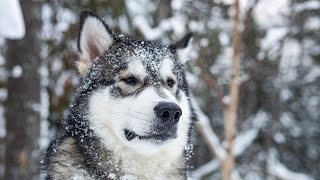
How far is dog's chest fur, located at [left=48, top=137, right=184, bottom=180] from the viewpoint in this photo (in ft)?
12.1

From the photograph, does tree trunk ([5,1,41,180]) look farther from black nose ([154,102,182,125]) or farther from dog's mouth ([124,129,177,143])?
black nose ([154,102,182,125])

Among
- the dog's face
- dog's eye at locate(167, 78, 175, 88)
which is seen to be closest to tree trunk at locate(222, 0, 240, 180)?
the dog's face

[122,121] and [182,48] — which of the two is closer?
[122,121]

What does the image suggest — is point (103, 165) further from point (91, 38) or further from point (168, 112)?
point (91, 38)

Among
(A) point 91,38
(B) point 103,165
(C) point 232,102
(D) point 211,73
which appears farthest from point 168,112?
(D) point 211,73

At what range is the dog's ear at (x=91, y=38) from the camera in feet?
12.9

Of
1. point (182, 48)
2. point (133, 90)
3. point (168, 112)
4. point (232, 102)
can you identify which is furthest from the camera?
point (232, 102)

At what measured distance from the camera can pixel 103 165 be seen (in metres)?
3.70

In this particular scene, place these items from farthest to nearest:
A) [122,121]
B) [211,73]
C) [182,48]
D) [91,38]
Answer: [211,73]
[182,48]
[91,38]
[122,121]

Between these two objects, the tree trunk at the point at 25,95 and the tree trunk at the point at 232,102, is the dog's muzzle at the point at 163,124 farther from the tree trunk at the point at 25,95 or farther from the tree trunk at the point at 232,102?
the tree trunk at the point at 25,95

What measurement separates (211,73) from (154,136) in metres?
3.36

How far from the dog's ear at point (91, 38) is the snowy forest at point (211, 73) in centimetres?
62

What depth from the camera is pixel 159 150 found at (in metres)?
3.70

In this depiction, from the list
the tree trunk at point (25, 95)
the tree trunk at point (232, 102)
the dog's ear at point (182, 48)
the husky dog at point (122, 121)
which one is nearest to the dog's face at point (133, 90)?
the husky dog at point (122, 121)
